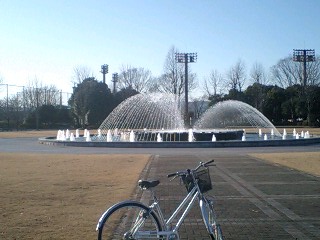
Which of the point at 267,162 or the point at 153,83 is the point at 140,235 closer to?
the point at 267,162

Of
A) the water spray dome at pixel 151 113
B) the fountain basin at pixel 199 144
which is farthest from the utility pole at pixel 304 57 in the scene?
the fountain basin at pixel 199 144

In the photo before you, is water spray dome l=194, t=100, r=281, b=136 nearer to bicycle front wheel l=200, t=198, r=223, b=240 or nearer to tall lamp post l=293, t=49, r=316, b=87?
tall lamp post l=293, t=49, r=316, b=87

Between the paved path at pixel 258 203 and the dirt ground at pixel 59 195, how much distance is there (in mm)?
1185

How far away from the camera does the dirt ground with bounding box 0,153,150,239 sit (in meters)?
6.48

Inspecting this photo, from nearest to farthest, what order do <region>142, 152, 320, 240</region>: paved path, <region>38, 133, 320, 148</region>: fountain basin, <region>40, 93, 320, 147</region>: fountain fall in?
<region>142, 152, 320, 240</region>: paved path
<region>38, 133, 320, 148</region>: fountain basin
<region>40, 93, 320, 147</region>: fountain

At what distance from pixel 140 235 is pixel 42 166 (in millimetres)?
11224

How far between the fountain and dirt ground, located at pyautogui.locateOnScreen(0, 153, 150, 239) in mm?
12037

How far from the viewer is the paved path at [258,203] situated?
633 cm

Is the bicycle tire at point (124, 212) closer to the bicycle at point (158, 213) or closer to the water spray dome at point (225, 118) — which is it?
the bicycle at point (158, 213)

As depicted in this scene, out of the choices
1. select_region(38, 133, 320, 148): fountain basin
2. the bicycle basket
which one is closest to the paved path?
the bicycle basket

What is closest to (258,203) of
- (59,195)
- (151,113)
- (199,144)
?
(59,195)

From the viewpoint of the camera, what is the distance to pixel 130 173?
13.5 m

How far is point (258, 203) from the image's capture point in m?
8.50

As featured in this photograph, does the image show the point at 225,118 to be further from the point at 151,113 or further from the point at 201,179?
the point at 201,179
